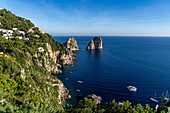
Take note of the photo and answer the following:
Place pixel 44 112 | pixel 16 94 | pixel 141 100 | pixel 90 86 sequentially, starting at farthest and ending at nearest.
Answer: pixel 90 86, pixel 141 100, pixel 16 94, pixel 44 112

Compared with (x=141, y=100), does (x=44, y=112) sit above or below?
above

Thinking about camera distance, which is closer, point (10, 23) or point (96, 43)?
→ point (10, 23)

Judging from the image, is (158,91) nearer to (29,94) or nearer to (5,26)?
(29,94)

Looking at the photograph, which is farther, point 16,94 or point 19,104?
point 16,94

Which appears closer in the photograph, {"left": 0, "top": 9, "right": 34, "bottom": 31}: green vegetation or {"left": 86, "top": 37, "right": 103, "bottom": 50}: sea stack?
{"left": 0, "top": 9, "right": 34, "bottom": 31}: green vegetation

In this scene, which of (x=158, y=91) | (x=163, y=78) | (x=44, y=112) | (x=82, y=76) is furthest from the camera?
(x=82, y=76)

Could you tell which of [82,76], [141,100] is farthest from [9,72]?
[141,100]

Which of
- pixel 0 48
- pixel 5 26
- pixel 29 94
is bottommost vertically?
pixel 29 94

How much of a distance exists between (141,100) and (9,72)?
53429 millimetres

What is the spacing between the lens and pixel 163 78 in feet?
220

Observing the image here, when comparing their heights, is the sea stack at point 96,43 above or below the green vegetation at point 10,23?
below

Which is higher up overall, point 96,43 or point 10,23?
point 10,23

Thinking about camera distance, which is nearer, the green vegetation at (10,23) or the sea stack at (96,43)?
the green vegetation at (10,23)

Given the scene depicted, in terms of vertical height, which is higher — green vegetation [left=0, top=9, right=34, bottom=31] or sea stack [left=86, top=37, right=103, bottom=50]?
green vegetation [left=0, top=9, right=34, bottom=31]
